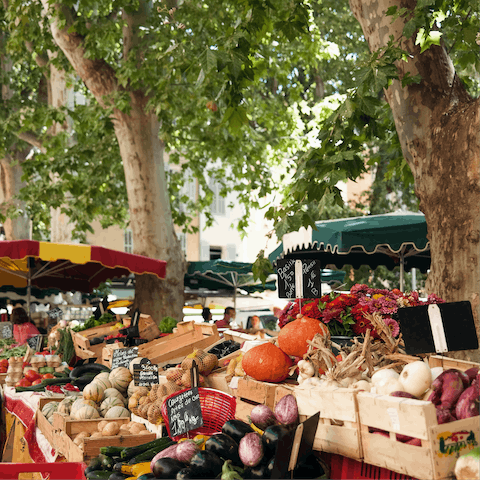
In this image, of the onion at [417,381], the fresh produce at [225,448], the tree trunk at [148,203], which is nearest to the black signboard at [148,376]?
the fresh produce at [225,448]

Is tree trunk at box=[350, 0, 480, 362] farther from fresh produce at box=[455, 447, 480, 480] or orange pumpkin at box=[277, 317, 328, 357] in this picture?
fresh produce at box=[455, 447, 480, 480]

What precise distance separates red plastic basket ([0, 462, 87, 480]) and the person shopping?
5900 mm

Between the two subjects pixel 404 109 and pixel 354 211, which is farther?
pixel 354 211

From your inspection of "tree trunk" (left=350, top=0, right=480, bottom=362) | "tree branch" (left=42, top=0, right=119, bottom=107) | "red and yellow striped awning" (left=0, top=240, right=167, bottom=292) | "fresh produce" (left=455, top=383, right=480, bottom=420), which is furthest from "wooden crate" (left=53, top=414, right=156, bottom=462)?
"tree branch" (left=42, top=0, right=119, bottom=107)

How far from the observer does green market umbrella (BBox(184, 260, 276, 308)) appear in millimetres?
13258

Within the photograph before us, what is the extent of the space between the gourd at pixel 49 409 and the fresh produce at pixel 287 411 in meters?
2.39

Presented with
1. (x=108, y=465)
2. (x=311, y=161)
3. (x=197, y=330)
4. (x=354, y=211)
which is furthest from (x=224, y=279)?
(x=108, y=465)

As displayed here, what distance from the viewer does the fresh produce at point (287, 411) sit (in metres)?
2.35

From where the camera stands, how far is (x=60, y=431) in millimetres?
3666

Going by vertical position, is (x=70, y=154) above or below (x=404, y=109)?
above

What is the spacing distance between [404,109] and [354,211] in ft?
42.3

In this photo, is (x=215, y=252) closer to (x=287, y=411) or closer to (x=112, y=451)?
(x=112, y=451)

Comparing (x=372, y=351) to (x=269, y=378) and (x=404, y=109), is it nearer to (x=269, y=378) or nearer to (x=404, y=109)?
(x=269, y=378)

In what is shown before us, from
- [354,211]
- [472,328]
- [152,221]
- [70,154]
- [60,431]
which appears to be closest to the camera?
Answer: [472,328]
